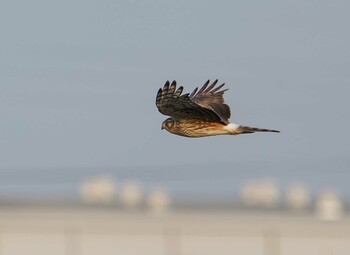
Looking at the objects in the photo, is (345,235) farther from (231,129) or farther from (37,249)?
(231,129)

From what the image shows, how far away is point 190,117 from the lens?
81.1 feet

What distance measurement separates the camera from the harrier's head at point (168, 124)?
82.2 ft

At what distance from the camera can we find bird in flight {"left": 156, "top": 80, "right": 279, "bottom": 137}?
24311mm

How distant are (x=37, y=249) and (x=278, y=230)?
6036mm

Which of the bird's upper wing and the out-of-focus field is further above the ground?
the out-of-focus field

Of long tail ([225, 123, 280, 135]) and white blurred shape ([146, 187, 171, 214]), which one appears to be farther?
white blurred shape ([146, 187, 171, 214])

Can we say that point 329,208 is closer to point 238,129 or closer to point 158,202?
point 158,202

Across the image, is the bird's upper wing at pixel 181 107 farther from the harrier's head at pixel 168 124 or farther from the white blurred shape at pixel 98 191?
the white blurred shape at pixel 98 191

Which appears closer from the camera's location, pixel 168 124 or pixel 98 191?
pixel 168 124

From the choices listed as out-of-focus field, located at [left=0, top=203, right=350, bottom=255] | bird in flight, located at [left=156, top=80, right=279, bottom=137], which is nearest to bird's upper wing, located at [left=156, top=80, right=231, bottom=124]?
bird in flight, located at [left=156, top=80, right=279, bottom=137]

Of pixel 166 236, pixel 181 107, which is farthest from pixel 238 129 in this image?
pixel 166 236

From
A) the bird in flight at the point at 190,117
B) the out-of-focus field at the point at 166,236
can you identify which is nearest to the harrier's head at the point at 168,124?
the bird in flight at the point at 190,117

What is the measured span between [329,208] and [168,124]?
29.9 m

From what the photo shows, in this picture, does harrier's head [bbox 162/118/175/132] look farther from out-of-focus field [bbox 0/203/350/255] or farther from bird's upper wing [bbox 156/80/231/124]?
out-of-focus field [bbox 0/203/350/255]
